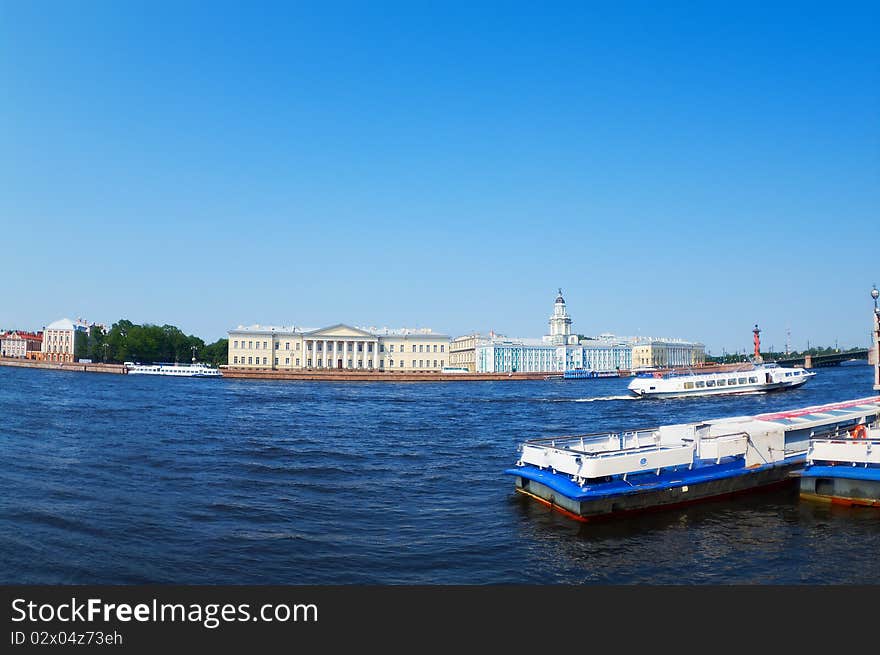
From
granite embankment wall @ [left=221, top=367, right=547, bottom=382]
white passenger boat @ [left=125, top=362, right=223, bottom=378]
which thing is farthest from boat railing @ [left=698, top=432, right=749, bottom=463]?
white passenger boat @ [left=125, top=362, right=223, bottom=378]

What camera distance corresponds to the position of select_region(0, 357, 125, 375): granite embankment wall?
103m

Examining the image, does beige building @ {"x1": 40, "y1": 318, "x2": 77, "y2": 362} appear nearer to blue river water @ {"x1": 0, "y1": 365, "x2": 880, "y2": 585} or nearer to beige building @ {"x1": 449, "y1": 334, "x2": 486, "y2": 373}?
beige building @ {"x1": 449, "y1": 334, "x2": 486, "y2": 373}

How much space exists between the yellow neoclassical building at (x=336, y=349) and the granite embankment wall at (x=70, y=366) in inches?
790

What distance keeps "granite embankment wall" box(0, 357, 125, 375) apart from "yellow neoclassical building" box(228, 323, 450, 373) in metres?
20.1

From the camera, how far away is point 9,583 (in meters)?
8.84

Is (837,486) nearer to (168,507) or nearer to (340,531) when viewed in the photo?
(340,531)

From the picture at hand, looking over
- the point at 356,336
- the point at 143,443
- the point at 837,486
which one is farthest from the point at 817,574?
the point at 356,336

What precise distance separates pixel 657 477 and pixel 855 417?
930 centimetres

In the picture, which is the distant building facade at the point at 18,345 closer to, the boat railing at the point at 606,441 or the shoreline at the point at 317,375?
the shoreline at the point at 317,375

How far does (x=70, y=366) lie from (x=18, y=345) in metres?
47.1

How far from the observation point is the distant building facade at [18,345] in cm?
14225

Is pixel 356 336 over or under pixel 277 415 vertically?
over

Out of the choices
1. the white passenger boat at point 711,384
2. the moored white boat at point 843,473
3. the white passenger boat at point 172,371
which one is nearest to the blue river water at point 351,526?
the moored white boat at point 843,473

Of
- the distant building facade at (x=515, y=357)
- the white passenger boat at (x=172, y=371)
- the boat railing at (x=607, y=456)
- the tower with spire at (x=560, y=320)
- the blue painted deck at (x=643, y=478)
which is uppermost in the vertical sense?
the tower with spire at (x=560, y=320)
